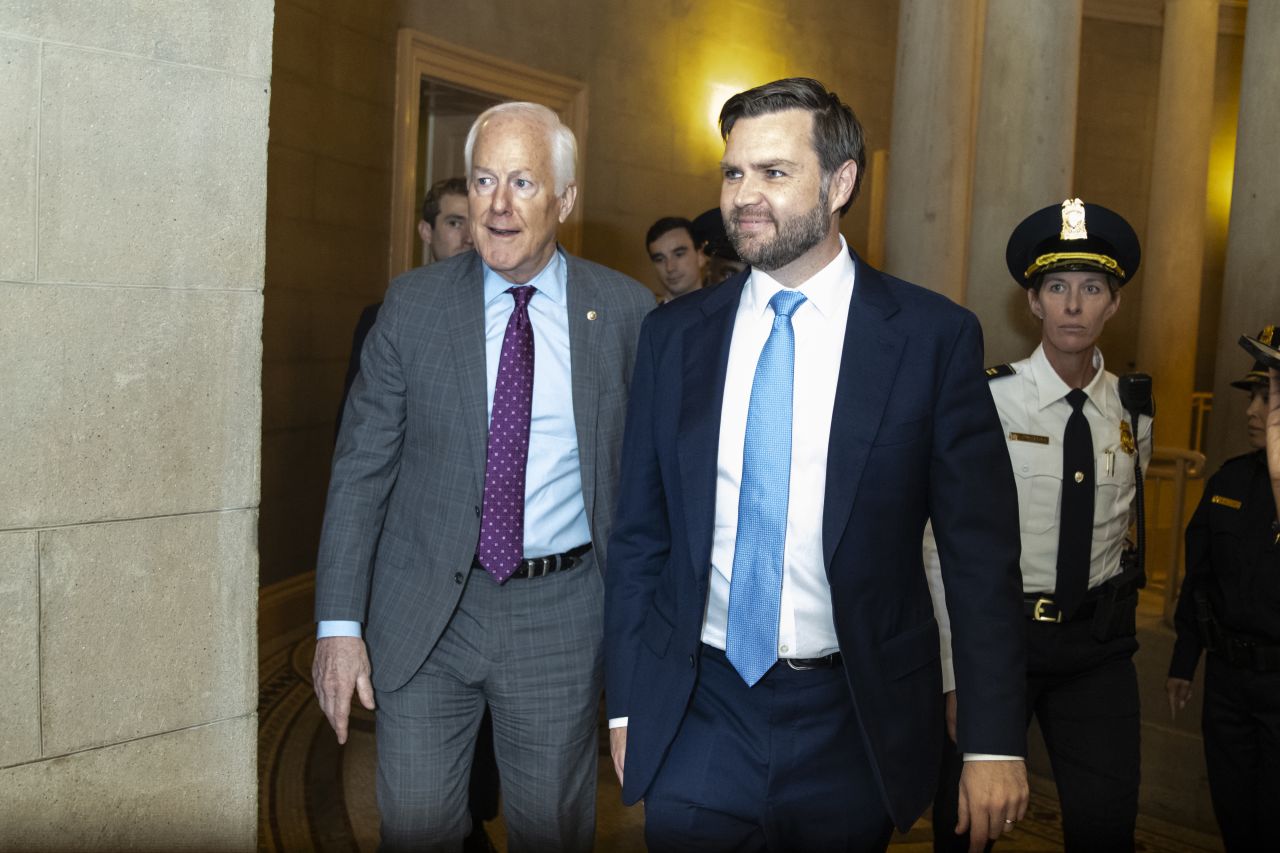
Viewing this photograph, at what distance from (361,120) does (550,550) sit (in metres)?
4.42

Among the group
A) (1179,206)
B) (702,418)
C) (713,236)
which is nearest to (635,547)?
(702,418)

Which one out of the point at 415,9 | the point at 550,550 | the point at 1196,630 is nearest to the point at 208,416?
the point at 550,550

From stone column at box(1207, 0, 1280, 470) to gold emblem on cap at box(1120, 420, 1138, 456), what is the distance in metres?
1.34

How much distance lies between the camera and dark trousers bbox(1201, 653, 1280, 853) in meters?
3.03

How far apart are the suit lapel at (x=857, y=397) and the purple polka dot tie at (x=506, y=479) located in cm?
67

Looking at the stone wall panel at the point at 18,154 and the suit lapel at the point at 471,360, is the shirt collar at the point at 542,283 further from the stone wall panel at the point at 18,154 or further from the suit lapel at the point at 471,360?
the stone wall panel at the point at 18,154

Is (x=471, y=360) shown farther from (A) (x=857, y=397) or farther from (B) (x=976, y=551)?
(B) (x=976, y=551)

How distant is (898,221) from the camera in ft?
19.0

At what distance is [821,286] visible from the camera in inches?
80.8

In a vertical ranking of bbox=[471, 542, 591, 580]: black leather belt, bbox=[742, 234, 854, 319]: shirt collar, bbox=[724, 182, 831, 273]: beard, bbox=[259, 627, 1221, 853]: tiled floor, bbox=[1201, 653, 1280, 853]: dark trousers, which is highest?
bbox=[724, 182, 831, 273]: beard

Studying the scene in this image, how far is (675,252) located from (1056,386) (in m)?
2.17

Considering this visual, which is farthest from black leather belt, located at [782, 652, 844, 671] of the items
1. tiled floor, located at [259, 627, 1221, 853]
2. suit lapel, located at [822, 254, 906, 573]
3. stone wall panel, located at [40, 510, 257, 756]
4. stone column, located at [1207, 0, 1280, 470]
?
stone column, located at [1207, 0, 1280, 470]

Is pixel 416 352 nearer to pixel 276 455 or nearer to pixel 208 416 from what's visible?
pixel 208 416

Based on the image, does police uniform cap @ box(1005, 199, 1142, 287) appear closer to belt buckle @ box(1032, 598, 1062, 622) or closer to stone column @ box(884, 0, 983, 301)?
belt buckle @ box(1032, 598, 1062, 622)
